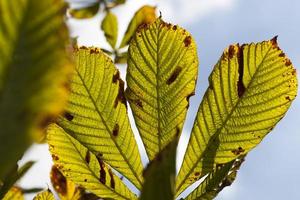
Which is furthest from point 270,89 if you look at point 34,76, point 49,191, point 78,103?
point 34,76

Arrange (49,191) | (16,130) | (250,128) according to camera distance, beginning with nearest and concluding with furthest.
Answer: (16,130) → (250,128) → (49,191)

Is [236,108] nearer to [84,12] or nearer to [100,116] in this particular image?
[100,116]

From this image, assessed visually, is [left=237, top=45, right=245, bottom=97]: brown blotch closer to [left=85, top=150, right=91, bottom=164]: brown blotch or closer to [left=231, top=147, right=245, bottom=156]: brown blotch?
[left=231, top=147, right=245, bottom=156]: brown blotch

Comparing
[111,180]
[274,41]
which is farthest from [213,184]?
[274,41]

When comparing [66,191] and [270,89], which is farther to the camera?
[66,191]

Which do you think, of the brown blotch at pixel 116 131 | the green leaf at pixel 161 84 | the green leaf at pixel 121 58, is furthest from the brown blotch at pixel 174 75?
the green leaf at pixel 121 58

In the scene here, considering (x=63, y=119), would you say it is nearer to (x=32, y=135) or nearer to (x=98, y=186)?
(x=98, y=186)

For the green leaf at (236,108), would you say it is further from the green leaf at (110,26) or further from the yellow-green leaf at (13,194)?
the green leaf at (110,26)
